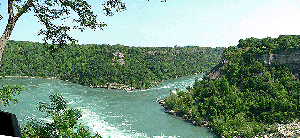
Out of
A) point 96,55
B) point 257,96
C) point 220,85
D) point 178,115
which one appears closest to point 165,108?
point 178,115

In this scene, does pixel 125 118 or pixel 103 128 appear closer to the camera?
pixel 103 128

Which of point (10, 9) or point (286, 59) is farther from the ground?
point (10, 9)

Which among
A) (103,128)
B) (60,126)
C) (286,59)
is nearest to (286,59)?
(286,59)

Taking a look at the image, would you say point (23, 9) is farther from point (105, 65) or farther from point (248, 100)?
point (105, 65)

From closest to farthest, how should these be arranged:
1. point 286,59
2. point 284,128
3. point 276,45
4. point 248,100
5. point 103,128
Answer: point 103,128
point 284,128
point 248,100
point 286,59
point 276,45

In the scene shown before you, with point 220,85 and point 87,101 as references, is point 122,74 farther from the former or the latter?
point 220,85

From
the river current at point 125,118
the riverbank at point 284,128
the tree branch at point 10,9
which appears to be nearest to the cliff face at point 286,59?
the riverbank at point 284,128
